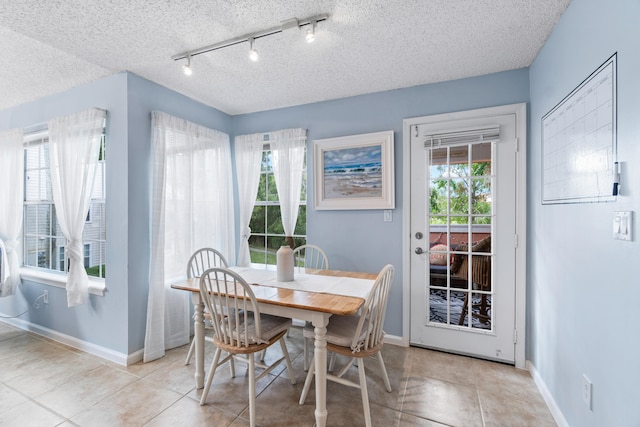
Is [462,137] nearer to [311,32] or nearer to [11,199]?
[311,32]

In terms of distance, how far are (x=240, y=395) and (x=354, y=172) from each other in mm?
2185

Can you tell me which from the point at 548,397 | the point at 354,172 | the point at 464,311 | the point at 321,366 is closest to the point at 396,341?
the point at 464,311

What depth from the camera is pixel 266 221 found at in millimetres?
3543

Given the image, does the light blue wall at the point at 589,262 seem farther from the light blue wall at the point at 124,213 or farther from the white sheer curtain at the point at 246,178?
the light blue wall at the point at 124,213

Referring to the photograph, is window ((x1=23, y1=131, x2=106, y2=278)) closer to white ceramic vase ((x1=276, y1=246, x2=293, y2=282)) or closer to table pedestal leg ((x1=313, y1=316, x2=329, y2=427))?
white ceramic vase ((x1=276, y1=246, x2=293, y2=282))

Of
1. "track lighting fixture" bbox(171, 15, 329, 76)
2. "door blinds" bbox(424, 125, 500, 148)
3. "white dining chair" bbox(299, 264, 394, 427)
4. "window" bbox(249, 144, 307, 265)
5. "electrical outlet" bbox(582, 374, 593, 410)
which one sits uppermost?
"track lighting fixture" bbox(171, 15, 329, 76)

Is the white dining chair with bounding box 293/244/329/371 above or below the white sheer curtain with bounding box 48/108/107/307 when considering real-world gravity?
below

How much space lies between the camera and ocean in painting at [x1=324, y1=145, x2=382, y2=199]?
291cm

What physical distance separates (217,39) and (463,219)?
8.11 ft

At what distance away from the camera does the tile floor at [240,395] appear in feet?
5.97

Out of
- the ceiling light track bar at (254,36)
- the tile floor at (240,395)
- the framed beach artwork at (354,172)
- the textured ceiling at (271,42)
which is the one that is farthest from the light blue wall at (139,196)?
the framed beach artwork at (354,172)

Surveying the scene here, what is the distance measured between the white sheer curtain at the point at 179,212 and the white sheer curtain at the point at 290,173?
2.38 ft

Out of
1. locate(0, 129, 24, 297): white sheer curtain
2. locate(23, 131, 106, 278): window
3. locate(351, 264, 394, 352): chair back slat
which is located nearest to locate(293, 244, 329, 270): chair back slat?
locate(351, 264, 394, 352): chair back slat

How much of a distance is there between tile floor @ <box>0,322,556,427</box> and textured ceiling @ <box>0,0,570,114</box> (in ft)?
8.24
